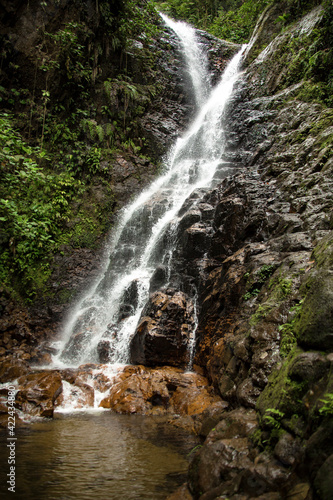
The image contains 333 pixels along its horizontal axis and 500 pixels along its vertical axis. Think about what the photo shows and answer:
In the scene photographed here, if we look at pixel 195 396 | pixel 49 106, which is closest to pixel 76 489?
pixel 195 396

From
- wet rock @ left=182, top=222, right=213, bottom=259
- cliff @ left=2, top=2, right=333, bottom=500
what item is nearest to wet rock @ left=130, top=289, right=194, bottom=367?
cliff @ left=2, top=2, right=333, bottom=500

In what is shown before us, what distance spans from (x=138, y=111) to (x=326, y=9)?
994 cm

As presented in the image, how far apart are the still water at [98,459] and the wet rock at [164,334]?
7.32 feet

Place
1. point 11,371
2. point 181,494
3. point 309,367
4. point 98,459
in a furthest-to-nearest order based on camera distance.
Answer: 1. point 11,371
2. point 98,459
3. point 181,494
4. point 309,367

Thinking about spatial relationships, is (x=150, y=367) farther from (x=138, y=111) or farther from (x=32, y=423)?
(x=138, y=111)

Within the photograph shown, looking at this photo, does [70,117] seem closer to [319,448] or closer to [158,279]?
[158,279]

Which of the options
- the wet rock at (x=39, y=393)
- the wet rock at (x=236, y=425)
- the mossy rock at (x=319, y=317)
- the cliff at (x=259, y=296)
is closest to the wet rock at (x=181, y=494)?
the cliff at (x=259, y=296)

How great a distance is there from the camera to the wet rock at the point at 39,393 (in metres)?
5.75

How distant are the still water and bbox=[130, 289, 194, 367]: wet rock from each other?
2231 mm

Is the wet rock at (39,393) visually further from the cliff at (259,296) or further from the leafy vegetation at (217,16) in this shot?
the leafy vegetation at (217,16)

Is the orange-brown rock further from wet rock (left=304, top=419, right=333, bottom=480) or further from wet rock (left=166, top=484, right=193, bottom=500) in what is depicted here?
wet rock (left=304, top=419, right=333, bottom=480)

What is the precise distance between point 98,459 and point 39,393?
2.90 m

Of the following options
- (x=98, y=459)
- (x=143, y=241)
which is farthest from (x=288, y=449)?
(x=143, y=241)

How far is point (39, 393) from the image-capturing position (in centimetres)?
608
